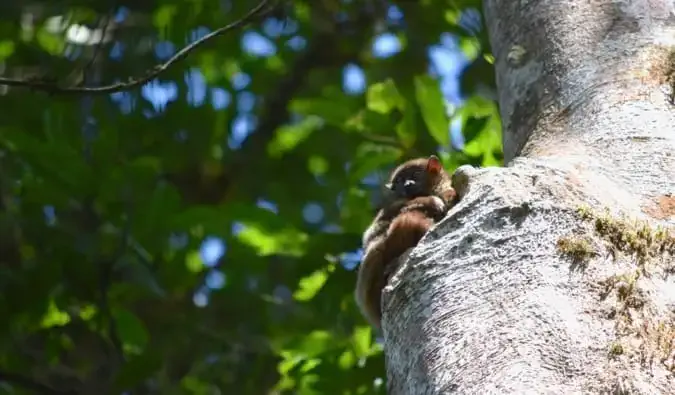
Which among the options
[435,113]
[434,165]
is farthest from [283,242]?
[434,165]

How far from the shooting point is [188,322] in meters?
3.95

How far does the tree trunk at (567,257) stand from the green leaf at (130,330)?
7.17 feet

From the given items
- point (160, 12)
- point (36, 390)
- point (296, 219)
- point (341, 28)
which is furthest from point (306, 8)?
point (36, 390)

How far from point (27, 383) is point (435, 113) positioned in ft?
6.30

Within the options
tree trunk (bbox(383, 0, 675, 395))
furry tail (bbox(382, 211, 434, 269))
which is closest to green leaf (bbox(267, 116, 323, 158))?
furry tail (bbox(382, 211, 434, 269))

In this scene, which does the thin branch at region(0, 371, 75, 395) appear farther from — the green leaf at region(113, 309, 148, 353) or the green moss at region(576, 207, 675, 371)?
the green moss at region(576, 207, 675, 371)

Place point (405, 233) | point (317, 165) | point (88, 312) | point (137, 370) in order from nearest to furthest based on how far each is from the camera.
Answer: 1. point (405, 233)
2. point (137, 370)
3. point (88, 312)
4. point (317, 165)

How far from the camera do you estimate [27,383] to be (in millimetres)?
3904

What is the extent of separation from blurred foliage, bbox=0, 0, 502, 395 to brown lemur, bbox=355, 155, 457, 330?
0.20 m

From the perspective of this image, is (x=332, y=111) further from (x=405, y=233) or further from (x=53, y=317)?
(x=405, y=233)

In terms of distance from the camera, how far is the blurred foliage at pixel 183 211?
12.2ft

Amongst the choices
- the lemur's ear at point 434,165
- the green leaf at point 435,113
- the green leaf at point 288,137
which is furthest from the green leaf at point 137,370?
the green leaf at point 288,137

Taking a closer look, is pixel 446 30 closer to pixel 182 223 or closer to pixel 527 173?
pixel 182 223

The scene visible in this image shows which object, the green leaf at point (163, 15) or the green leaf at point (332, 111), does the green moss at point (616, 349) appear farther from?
the green leaf at point (163, 15)
